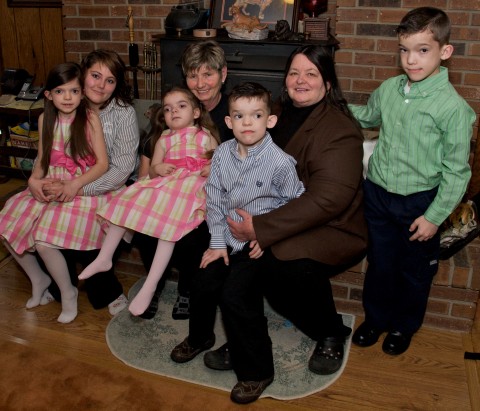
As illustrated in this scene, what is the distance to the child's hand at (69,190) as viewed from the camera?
7.68 feet

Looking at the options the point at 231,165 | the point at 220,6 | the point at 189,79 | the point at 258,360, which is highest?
the point at 220,6

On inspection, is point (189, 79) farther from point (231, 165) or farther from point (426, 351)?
point (426, 351)

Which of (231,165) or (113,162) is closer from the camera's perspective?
(231,165)

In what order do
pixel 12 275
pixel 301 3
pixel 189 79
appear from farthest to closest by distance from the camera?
pixel 301 3, pixel 12 275, pixel 189 79

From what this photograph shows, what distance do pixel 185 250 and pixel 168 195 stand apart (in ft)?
0.73

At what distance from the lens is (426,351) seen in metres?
2.19

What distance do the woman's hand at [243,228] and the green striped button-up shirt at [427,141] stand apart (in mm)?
481

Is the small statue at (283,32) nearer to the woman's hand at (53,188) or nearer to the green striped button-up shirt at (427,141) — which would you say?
the green striped button-up shirt at (427,141)

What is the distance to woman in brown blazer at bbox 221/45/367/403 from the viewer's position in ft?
6.37

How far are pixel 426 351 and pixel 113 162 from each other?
1470mm

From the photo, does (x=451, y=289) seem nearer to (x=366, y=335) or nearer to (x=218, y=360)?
(x=366, y=335)

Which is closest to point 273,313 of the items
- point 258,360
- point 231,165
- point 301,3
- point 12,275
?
point 258,360

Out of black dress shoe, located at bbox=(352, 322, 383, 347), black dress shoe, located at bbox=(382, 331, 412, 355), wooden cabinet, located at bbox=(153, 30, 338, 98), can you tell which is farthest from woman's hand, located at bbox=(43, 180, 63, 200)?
black dress shoe, located at bbox=(382, 331, 412, 355)

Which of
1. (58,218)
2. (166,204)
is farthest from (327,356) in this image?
(58,218)
